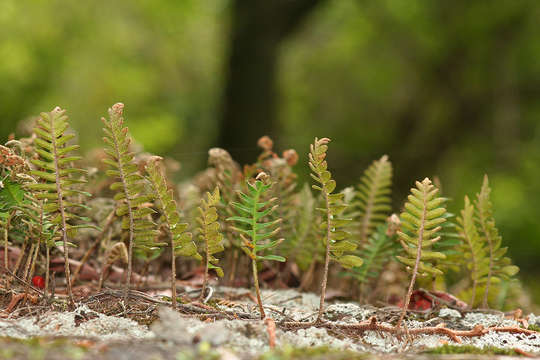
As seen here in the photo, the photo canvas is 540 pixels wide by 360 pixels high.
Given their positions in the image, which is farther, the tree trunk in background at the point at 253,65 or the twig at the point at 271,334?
the tree trunk in background at the point at 253,65

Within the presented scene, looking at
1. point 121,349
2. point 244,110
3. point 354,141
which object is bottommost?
point 121,349

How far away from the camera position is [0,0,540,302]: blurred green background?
25.3 ft

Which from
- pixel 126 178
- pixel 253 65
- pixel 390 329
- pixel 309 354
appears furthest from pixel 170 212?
pixel 253 65

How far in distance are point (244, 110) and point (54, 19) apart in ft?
24.7

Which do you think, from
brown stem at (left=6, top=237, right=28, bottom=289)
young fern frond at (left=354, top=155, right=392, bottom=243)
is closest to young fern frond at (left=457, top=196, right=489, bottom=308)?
young fern frond at (left=354, top=155, right=392, bottom=243)

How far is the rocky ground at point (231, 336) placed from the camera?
0.90 m

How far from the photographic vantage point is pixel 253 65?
302 inches

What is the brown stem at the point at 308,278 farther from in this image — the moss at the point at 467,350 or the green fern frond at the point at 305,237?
the moss at the point at 467,350

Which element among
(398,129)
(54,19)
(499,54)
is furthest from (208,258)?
(54,19)

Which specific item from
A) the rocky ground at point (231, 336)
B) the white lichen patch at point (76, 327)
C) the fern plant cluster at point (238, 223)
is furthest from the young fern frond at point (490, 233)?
the white lichen patch at point (76, 327)

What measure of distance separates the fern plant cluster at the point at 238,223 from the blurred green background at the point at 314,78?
469 cm

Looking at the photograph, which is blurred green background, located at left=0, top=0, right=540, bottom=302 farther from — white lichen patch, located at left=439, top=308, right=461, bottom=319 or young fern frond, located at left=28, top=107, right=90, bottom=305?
young fern frond, located at left=28, top=107, right=90, bottom=305

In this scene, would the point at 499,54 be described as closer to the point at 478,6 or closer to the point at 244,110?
the point at 478,6

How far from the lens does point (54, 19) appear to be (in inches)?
495
